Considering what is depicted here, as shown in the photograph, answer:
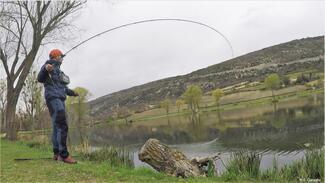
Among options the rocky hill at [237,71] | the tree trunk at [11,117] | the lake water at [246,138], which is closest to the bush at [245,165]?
the lake water at [246,138]

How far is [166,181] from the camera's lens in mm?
8250

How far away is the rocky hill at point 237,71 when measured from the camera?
6265 inches

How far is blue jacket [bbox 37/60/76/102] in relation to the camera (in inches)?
358

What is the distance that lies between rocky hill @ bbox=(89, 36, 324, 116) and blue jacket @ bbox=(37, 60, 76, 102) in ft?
Answer: 469

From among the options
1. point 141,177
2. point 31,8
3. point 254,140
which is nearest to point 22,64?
point 31,8

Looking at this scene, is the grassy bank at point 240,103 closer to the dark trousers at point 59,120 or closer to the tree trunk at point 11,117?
the tree trunk at point 11,117

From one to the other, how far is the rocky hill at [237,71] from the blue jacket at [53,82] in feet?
469

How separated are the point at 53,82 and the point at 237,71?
161 meters

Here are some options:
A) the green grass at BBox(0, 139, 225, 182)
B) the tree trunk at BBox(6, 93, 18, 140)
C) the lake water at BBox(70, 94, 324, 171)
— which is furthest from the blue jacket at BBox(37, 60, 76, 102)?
the tree trunk at BBox(6, 93, 18, 140)

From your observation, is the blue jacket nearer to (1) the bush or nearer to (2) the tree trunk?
(1) the bush

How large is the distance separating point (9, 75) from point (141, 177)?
18234 millimetres

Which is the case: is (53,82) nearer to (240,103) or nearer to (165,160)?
(165,160)

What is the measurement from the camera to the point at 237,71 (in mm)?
167125

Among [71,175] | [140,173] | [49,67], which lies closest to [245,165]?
[140,173]
